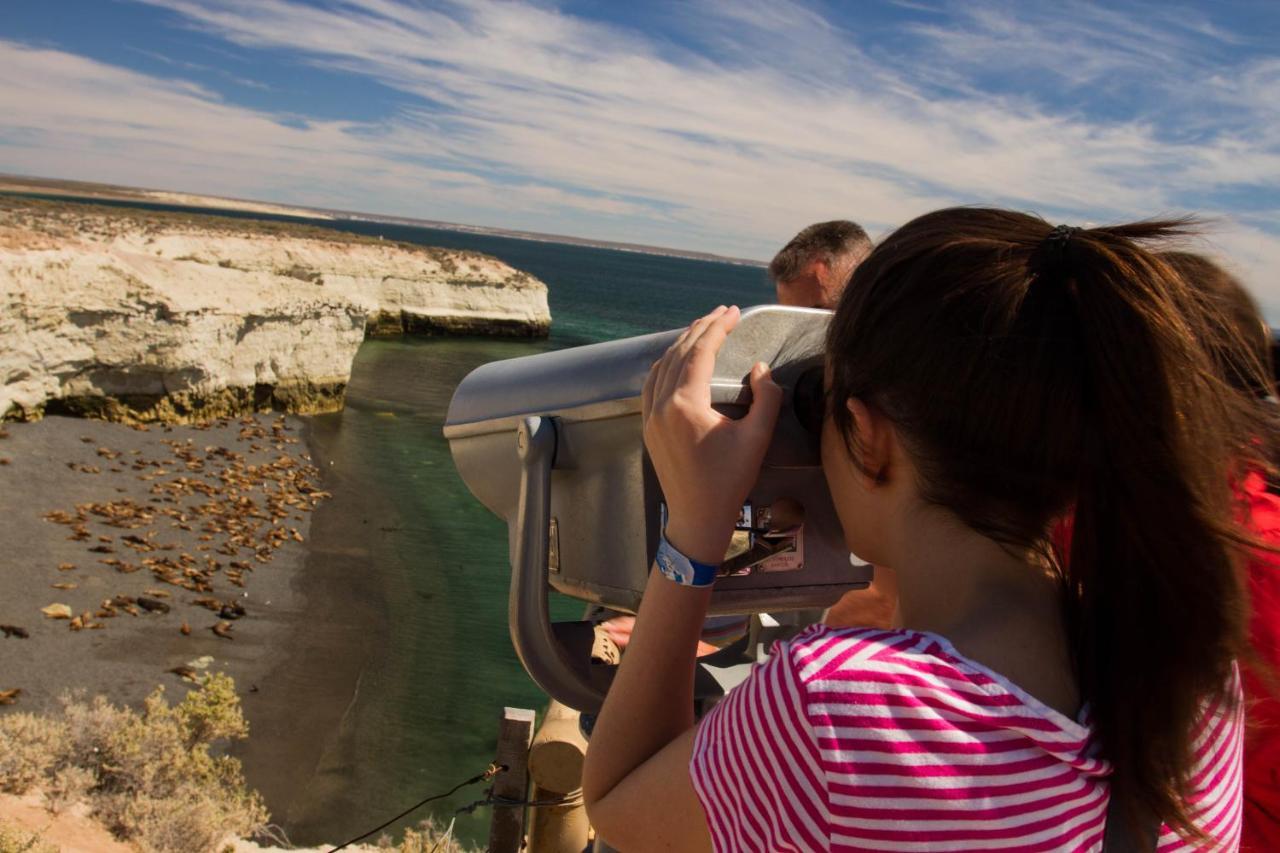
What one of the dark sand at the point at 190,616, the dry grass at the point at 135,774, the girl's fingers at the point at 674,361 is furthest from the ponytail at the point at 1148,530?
the dark sand at the point at 190,616

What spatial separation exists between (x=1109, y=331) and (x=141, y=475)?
1365cm

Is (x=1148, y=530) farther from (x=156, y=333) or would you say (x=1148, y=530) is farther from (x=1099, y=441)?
(x=156, y=333)

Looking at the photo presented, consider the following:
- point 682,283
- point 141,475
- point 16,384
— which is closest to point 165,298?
point 16,384

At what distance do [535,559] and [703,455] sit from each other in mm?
340

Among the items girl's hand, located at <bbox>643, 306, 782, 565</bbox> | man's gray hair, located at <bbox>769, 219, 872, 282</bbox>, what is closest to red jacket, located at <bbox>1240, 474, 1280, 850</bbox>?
girl's hand, located at <bbox>643, 306, 782, 565</bbox>

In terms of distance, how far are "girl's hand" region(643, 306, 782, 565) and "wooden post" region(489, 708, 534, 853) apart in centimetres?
217

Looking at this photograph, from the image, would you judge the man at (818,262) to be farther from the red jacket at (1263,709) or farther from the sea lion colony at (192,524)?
the sea lion colony at (192,524)

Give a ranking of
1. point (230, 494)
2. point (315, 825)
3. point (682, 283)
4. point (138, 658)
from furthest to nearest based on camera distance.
A: point (682, 283)
point (230, 494)
point (138, 658)
point (315, 825)

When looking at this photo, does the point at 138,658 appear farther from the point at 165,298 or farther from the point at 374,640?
the point at 165,298

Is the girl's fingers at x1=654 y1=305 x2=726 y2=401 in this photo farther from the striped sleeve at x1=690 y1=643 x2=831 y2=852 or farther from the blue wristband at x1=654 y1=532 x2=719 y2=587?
the striped sleeve at x1=690 y1=643 x2=831 y2=852

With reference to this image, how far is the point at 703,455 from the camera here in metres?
1.02

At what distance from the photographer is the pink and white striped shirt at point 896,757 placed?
2.52ft

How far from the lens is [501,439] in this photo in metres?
1.44

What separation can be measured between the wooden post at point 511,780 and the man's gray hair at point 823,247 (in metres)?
1.81
